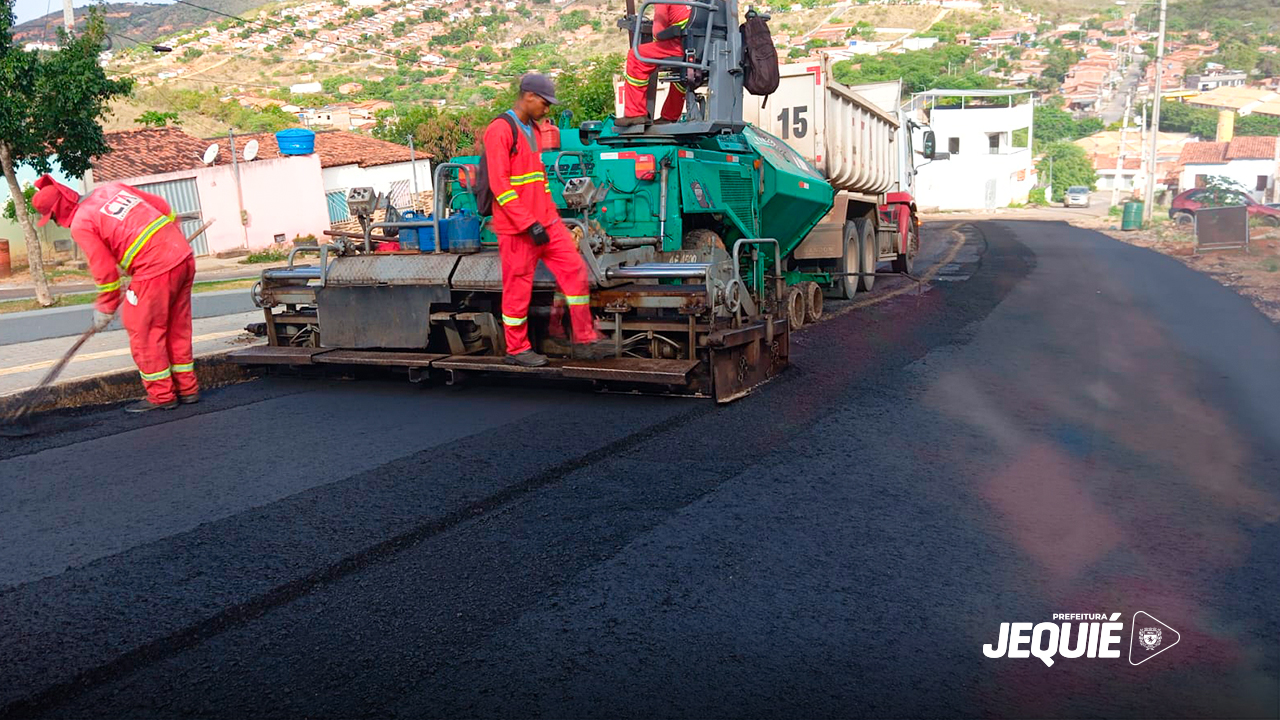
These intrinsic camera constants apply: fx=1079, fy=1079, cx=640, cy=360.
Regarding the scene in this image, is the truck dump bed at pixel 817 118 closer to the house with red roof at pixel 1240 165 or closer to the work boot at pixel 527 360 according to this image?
the work boot at pixel 527 360

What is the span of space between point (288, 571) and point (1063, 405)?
4.70 meters

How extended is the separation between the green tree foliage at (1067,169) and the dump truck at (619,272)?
227 ft

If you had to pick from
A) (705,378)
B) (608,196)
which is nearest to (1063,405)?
(705,378)

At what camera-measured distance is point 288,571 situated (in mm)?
3955

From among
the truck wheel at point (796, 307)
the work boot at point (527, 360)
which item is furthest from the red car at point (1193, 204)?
the work boot at point (527, 360)

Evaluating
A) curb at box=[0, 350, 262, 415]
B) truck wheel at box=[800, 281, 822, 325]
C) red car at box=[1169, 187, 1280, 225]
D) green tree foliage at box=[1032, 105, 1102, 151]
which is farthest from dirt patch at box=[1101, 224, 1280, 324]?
green tree foliage at box=[1032, 105, 1102, 151]

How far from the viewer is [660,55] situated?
9.09 m

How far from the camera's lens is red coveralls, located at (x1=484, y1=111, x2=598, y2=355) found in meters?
6.59

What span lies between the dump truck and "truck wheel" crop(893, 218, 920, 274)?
6.61 meters

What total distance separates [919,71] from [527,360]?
97.1m

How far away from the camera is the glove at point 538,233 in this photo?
6.55m

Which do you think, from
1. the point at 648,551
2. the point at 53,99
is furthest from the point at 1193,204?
the point at 648,551

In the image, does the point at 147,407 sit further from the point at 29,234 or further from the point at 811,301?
the point at 29,234

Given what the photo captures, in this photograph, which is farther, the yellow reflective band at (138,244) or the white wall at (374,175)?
the white wall at (374,175)
